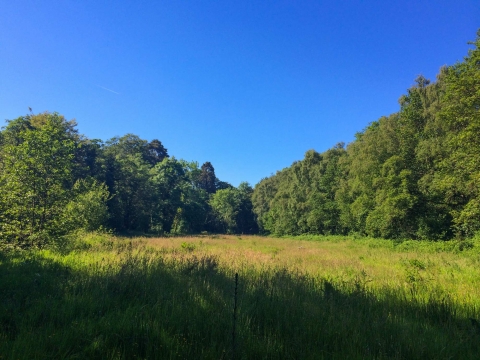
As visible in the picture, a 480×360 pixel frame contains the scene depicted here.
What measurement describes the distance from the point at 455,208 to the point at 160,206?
4715 centimetres

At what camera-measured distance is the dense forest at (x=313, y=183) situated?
448 inches

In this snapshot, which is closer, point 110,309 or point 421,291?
point 110,309

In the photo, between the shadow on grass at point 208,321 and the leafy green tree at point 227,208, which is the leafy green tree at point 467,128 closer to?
the shadow on grass at point 208,321

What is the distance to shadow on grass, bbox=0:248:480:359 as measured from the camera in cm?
311

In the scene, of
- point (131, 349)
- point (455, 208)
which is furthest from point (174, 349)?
point (455, 208)

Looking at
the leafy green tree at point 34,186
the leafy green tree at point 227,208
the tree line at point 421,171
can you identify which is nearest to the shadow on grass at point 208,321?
the leafy green tree at point 34,186

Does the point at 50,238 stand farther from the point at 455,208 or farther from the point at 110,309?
the point at 455,208

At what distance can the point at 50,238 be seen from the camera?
11070mm

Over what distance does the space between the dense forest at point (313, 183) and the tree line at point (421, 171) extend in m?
0.11

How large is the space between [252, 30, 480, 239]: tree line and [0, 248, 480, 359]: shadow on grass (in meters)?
17.0

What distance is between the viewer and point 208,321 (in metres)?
3.79

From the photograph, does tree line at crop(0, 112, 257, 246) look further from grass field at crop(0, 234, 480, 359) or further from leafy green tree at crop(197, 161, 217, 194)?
grass field at crop(0, 234, 480, 359)

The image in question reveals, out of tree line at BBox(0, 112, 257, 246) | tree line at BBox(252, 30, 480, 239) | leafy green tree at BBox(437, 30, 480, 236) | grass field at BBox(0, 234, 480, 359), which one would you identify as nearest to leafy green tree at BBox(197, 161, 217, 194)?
tree line at BBox(0, 112, 257, 246)

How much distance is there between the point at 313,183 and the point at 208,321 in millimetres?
48644
